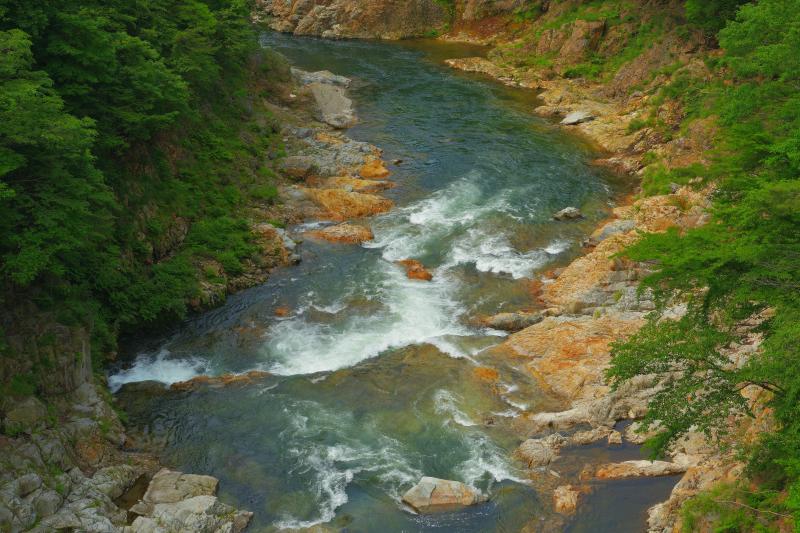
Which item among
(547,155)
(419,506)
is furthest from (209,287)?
(547,155)

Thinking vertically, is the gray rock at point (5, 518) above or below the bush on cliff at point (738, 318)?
below

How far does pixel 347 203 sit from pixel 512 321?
1164 centimetres

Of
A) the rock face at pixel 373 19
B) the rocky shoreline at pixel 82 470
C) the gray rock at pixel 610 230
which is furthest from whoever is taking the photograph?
the rock face at pixel 373 19

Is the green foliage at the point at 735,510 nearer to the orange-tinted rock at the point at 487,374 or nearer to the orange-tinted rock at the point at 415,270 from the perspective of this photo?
the orange-tinted rock at the point at 487,374

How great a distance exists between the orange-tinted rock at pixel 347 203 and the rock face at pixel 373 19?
41488 mm

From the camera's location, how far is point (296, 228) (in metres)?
31.1

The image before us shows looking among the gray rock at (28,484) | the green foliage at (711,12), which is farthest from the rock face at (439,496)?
the green foliage at (711,12)

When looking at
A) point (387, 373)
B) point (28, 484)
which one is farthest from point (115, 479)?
point (387, 373)

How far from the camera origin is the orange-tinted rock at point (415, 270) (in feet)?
89.7

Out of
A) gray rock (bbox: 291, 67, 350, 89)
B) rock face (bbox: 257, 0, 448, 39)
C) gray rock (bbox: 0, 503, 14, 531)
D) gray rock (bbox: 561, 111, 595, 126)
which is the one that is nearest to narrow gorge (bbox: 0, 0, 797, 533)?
gray rock (bbox: 0, 503, 14, 531)

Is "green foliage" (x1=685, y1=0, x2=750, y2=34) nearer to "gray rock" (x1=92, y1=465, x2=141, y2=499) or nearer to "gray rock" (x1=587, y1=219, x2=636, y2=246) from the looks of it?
"gray rock" (x1=587, y1=219, x2=636, y2=246)

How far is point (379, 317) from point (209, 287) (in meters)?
6.20

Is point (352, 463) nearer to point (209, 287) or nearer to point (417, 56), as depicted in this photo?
point (209, 287)

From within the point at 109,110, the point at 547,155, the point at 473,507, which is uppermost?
the point at 109,110
